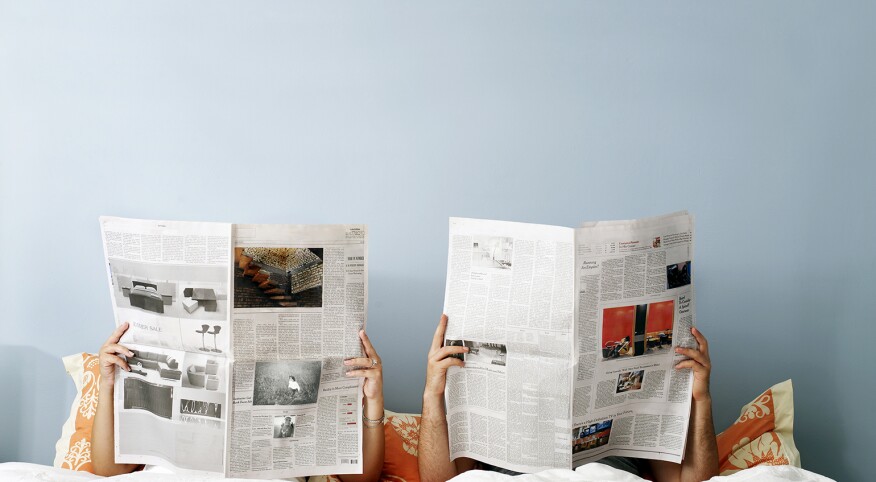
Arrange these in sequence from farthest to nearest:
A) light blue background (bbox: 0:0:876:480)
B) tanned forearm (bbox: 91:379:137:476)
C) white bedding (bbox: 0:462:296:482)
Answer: light blue background (bbox: 0:0:876:480) → tanned forearm (bbox: 91:379:137:476) → white bedding (bbox: 0:462:296:482)

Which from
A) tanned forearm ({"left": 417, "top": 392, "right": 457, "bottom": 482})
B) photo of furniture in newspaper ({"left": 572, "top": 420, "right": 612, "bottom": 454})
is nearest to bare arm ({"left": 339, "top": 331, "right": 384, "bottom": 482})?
tanned forearm ({"left": 417, "top": 392, "right": 457, "bottom": 482})

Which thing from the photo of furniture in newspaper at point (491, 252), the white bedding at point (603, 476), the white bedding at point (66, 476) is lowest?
the white bedding at point (66, 476)

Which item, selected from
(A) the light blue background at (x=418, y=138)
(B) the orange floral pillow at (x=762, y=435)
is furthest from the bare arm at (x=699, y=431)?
(A) the light blue background at (x=418, y=138)

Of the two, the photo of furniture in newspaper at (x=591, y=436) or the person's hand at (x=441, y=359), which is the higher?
the person's hand at (x=441, y=359)

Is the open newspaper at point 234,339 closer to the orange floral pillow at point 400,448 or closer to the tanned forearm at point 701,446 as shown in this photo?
the orange floral pillow at point 400,448

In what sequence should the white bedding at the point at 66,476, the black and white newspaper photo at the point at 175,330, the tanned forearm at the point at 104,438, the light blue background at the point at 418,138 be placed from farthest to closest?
the light blue background at the point at 418,138 < the tanned forearm at the point at 104,438 < the black and white newspaper photo at the point at 175,330 < the white bedding at the point at 66,476

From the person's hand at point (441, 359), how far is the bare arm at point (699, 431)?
0.48m

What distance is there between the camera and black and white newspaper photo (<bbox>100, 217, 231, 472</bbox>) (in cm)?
149

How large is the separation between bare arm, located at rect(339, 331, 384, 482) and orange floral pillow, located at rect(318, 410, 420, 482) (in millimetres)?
57

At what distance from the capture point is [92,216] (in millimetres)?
2002

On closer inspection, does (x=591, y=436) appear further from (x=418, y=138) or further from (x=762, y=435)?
(x=418, y=138)

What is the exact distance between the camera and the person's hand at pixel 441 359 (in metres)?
1.55

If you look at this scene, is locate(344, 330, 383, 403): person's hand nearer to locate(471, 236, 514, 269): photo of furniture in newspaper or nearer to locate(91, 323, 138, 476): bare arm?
locate(471, 236, 514, 269): photo of furniture in newspaper

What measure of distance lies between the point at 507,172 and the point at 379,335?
1.84 ft
